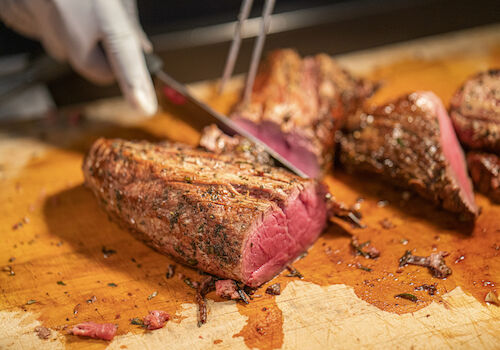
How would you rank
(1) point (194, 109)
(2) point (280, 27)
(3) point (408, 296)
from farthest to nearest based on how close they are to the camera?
(2) point (280, 27)
(1) point (194, 109)
(3) point (408, 296)

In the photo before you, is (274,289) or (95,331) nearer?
(95,331)

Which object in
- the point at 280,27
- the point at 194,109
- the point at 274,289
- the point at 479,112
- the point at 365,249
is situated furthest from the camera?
the point at 280,27

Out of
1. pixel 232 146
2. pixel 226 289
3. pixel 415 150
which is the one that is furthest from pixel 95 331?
pixel 415 150

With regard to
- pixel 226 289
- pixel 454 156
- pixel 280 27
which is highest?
pixel 280 27

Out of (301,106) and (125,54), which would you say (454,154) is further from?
(125,54)

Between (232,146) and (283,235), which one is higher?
(232,146)
